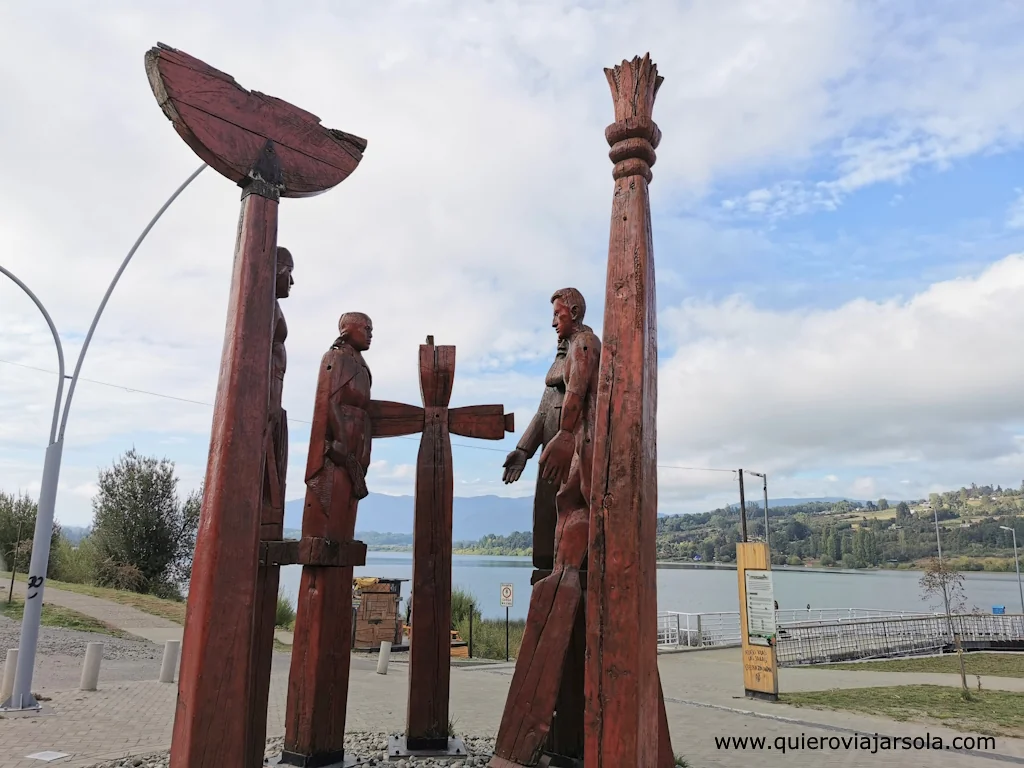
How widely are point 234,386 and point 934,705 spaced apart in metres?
10.7

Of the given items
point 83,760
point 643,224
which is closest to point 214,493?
point 643,224

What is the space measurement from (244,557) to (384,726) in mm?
5714

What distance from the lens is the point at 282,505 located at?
4801 mm

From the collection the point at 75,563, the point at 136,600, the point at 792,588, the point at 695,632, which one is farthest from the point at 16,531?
the point at 792,588

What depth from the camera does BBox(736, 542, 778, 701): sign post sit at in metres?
10.5

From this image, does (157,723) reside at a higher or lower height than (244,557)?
lower

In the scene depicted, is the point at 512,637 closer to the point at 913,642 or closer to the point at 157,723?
the point at 913,642

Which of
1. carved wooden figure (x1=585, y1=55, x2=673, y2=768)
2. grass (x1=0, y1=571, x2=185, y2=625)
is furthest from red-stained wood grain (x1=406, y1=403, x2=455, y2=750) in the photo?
grass (x1=0, y1=571, x2=185, y2=625)

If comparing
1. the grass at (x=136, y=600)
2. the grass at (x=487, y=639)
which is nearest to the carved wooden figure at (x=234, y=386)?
the grass at (x=487, y=639)

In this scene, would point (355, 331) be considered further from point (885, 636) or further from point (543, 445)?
point (885, 636)

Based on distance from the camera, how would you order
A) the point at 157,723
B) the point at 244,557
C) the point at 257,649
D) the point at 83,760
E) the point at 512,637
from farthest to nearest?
1. the point at 512,637
2. the point at 157,723
3. the point at 83,760
4. the point at 257,649
5. the point at 244,557

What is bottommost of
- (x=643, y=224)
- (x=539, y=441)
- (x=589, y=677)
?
(x=589, y=677)

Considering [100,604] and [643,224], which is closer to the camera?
[643,224]

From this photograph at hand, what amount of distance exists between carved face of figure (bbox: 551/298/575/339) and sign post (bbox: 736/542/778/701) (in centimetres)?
725
